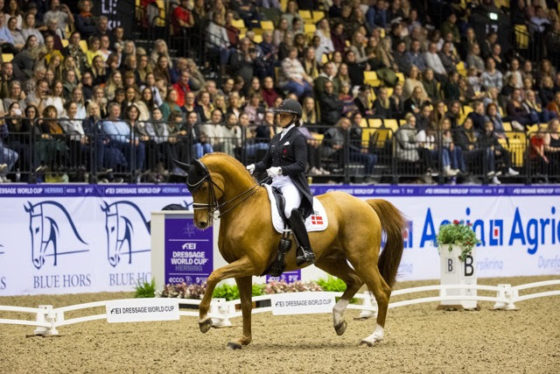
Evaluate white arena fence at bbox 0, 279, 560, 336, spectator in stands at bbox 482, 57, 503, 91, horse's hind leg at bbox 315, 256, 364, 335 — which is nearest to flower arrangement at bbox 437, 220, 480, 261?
white arena fence at bbox 0, 279, 560, 336

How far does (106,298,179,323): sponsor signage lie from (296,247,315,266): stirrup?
221 centimetres

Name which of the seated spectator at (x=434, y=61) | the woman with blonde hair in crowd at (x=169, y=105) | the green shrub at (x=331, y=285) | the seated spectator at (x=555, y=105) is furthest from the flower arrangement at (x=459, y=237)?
the seated spectator at (x=555, y=105)

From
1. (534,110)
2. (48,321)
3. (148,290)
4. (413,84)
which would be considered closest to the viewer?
(48,321)

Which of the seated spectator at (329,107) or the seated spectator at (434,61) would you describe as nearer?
the seated spectator at (329,107)

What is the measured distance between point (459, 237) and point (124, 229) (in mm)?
5563

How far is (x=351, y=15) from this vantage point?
26688 millimetres

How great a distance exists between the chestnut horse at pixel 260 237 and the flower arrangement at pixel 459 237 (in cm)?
411

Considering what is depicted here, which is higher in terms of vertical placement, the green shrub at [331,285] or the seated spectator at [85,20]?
the seated spectator at [85,20]

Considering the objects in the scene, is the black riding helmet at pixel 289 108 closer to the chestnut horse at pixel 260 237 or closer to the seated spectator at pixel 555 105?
the chestnut horse at pixel 260 237

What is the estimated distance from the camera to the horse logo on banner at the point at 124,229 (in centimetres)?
1855

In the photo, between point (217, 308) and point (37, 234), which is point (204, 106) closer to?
point (37, 234)

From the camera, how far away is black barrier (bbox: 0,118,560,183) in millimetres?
17812

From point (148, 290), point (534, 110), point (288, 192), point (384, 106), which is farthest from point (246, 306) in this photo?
point (534, 110)

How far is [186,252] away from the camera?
53.8 ft
